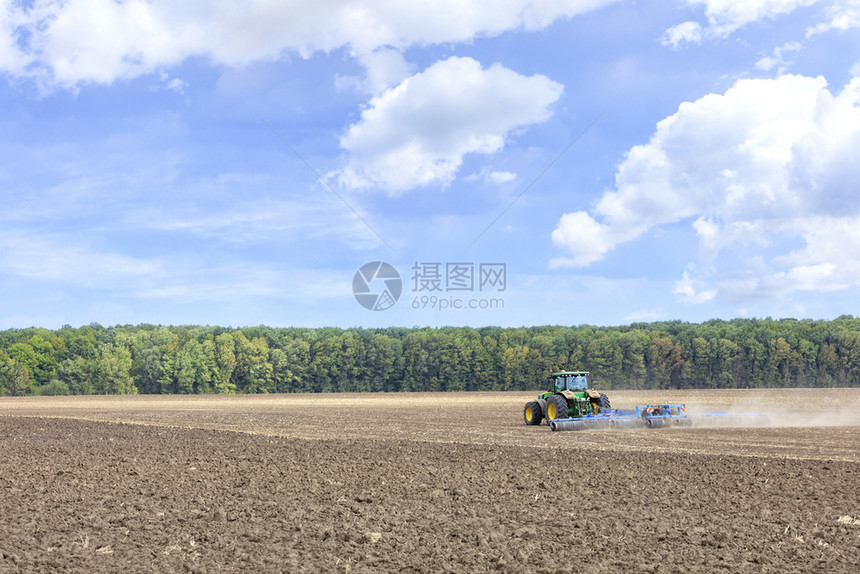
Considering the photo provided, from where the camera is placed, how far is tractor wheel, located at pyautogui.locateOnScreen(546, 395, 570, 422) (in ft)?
87.9

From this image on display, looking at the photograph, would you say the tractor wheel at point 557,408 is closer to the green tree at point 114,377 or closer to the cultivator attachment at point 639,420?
the cultivator attachment at point 639,420

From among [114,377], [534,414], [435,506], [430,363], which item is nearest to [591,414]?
[534,414]

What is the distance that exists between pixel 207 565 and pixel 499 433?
18.0 meters

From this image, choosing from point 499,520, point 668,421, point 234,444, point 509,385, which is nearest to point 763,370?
point 509,385

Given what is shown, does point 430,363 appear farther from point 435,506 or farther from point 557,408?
point 435,506

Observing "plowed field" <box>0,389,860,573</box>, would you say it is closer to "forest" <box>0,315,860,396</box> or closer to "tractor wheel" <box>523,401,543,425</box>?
"tractor wheel" <box>523,401,543,425</box>

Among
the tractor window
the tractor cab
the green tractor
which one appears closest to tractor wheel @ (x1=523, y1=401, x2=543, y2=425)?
the green tractor

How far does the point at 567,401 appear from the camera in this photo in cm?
2738

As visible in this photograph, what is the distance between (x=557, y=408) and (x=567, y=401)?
27.7 inches

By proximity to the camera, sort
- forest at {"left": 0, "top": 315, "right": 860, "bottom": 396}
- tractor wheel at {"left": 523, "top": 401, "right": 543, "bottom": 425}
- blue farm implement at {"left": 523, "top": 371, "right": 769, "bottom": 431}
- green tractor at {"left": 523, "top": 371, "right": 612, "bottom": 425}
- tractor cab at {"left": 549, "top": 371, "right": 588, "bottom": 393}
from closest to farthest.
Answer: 1. blue farm implement at {"left": 523, "top": 371, "right": 769, "bottom": 431}
2. green tractor at {"left": 523, "top": 371, "right": 612, "bottom": 425}
3. tractor cab at {"left": 549, "top": 371, "right": 588, "bottom": 393}
4. tractor wheel at {"left": 523, "top": 401, "right": 543, "bottom": 425}
5. forest at {"left": 0, "top": 315, "right": 860, "bottom": 396}

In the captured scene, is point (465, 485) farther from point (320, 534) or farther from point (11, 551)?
point (11, 551)

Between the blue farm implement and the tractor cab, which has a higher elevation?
the tractor cab

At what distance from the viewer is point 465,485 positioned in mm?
14734

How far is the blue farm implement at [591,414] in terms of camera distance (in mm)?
26500
